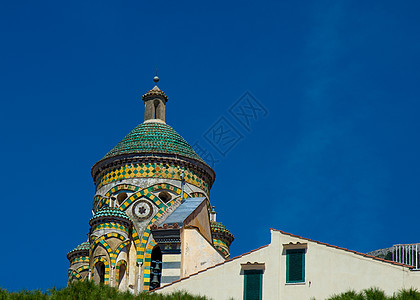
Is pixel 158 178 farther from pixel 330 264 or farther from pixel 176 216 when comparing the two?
pixel 330 264

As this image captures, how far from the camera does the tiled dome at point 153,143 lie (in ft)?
121

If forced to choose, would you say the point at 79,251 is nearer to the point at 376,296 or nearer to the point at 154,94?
the point at 154,94

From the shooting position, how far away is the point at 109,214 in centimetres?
3412

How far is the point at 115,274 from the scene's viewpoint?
33.5m

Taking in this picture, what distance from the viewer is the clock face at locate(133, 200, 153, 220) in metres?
35.7

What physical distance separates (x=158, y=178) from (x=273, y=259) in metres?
12.2

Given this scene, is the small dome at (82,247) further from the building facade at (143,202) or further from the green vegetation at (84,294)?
the green vegetation at (84,294)

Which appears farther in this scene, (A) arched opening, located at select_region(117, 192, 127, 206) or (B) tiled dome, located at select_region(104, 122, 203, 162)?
(B) tiled dome, located at select_region(104, 122, 203, 162)

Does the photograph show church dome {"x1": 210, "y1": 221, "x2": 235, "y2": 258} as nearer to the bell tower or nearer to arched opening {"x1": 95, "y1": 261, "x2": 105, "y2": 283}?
the bell tower

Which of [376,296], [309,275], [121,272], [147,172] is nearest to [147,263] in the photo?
[121,272]

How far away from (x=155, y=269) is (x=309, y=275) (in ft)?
37.1

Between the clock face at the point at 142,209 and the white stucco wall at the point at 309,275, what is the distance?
10.2 m

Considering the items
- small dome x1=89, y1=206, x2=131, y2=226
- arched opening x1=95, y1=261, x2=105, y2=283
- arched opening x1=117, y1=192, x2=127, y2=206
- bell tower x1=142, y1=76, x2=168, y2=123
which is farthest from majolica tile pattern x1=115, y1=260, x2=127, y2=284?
bell tower x1=142, y1=76, x2=168, y2=123

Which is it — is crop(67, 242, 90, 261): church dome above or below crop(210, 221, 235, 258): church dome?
below
